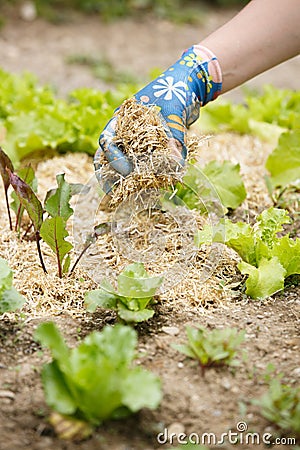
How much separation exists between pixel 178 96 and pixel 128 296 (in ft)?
2.19

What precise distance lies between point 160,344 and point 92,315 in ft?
0.81

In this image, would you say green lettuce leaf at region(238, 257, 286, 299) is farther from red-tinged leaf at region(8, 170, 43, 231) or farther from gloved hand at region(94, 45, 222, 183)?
red-tinged leaf at region(8, 170, 43, 231)

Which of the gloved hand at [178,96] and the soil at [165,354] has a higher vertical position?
the gloved hand at [178,96]

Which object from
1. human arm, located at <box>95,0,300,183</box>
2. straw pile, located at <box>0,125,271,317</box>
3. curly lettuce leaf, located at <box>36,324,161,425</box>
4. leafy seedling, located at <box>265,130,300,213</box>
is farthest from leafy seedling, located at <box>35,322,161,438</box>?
leafy seedling, located at <box>265,130,300,213</box>

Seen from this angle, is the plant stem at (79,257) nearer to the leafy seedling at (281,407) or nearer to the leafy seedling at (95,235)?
the leafy seedling at (95,235)

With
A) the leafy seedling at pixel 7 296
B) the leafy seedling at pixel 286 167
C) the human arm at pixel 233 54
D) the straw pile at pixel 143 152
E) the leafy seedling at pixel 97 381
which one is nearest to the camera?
the leafy seedling at pixel 97 381

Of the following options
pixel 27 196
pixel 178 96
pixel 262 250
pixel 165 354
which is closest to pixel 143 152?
pixel 178 96

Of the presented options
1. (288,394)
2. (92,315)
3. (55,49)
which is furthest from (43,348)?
(55,49)

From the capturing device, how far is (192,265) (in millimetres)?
2027

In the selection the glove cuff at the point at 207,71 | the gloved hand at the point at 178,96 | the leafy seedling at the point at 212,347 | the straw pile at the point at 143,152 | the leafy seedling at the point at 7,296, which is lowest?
the leafy seedling at the point at 212,347

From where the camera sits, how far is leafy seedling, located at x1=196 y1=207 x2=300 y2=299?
6.28ft

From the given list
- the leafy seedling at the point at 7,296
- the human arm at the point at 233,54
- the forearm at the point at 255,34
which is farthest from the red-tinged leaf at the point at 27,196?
the forearm at the point at 255,34

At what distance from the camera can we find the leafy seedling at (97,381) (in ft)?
4.28

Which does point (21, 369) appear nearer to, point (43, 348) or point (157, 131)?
point (43, 348)
